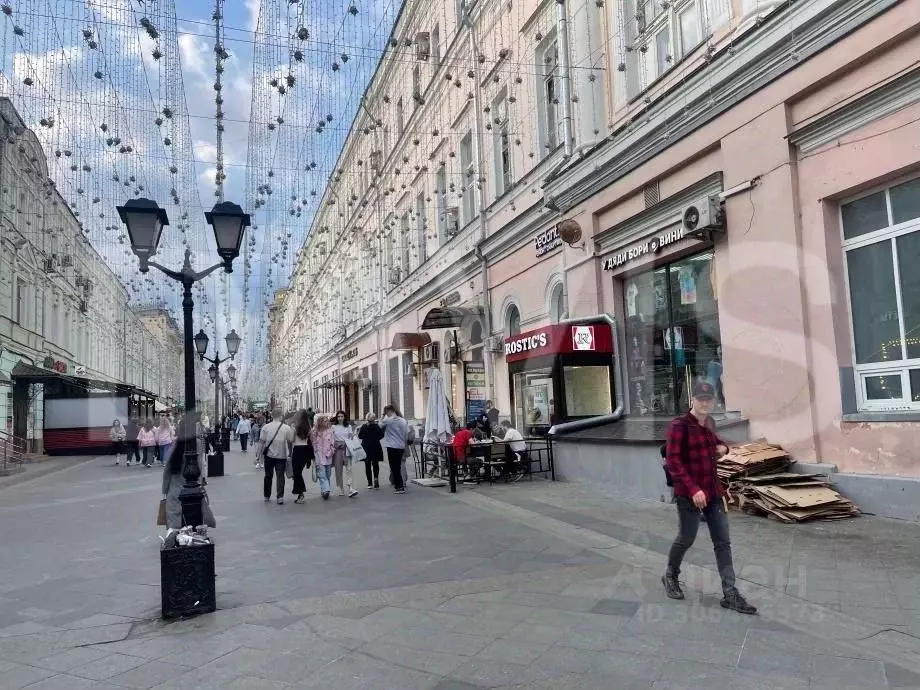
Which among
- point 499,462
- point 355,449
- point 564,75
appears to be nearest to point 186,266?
point 355,449

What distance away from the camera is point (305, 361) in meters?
62.3

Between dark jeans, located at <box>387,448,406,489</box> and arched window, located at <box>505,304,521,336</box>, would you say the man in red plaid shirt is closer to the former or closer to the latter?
dark jeans, located at <box>387,448,406,489</box>

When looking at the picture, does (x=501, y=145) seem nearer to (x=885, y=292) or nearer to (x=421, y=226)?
(x=421, y=226)

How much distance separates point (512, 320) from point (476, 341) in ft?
7.12

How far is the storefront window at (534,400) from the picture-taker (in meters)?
15.1

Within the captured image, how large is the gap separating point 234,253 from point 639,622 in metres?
5.34

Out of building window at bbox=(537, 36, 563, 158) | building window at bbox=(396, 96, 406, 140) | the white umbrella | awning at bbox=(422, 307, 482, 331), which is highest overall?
building window at bbox=(396, 96, 406, 140)

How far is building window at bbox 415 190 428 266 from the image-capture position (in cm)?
2609

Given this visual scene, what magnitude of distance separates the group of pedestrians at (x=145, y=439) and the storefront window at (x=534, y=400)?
35.3 ft

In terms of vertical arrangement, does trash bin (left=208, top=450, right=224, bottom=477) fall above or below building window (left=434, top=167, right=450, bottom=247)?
below

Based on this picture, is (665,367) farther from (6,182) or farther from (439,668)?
(6,182)

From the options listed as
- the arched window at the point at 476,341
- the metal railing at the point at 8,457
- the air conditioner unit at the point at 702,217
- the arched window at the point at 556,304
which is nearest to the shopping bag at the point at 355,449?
the arched window at the point at 556,304

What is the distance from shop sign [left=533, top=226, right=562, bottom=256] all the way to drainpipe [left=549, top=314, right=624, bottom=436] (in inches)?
88.8

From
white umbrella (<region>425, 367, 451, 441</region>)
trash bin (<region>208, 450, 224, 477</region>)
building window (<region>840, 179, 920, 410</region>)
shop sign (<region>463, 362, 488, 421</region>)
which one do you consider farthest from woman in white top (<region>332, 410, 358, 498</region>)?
building window (<region>840, 179, 920, 410</region>)
